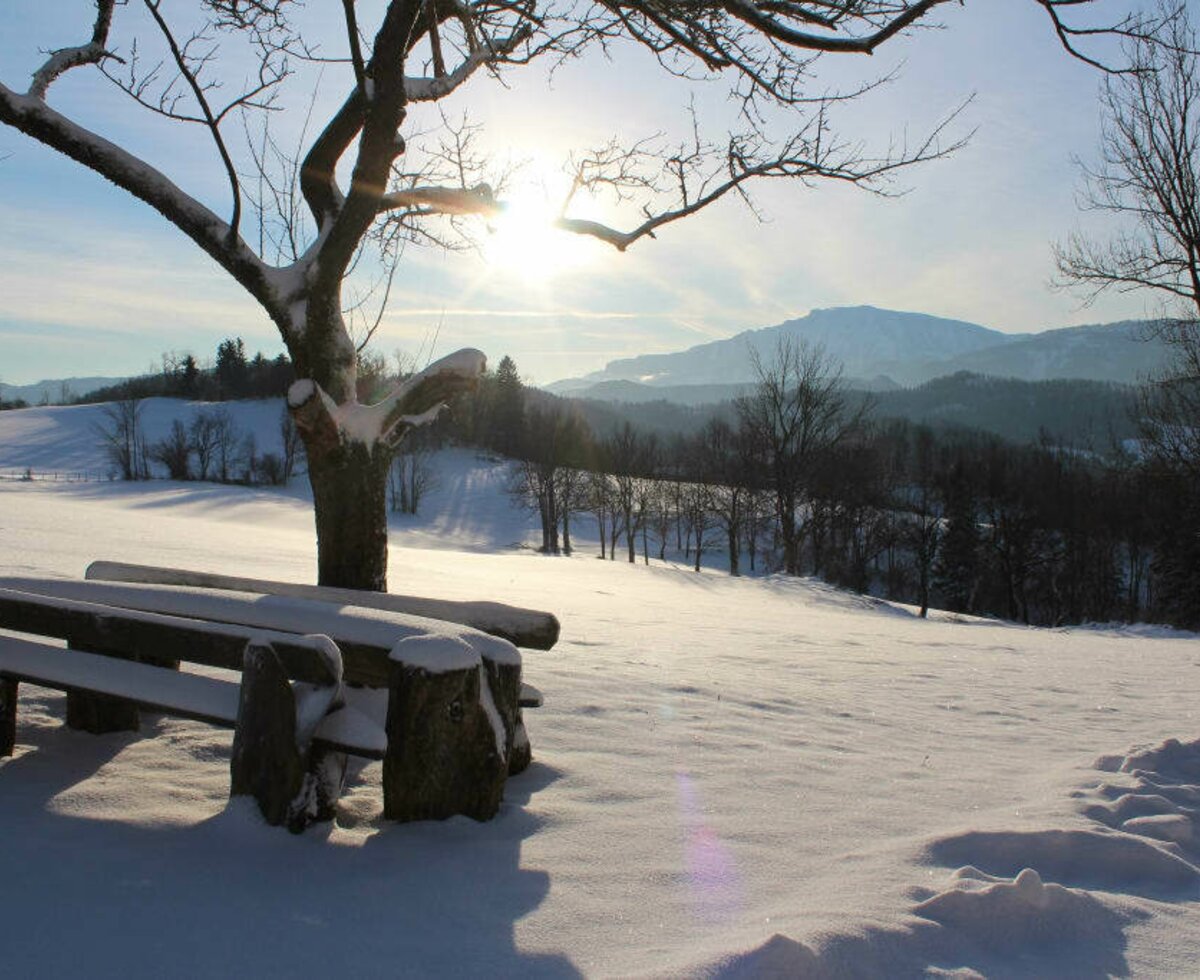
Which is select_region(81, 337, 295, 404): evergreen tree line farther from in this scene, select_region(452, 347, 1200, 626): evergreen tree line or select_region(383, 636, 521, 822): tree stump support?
select_region(383, 636, 521, 822): tree stump support

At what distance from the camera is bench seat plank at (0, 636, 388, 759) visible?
9.41ft

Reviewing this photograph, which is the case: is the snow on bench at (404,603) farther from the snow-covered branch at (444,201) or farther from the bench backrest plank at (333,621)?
the snow-covered branch at (444,201)

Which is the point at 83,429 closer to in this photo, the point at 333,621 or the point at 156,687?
the point at 156,687

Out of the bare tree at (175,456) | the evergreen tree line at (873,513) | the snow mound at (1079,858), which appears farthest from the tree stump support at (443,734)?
the bare tree at (175,456)

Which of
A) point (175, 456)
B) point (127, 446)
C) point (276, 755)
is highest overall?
point (127, 446)

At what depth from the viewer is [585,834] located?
3082 mm

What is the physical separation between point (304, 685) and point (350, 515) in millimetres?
2060

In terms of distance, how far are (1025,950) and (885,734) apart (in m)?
2.80

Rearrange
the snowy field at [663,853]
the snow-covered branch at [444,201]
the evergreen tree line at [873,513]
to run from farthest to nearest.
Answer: the evergreen tree line at [873,513] → the snow-covered branch at [444,201] → the snowy field at [663,853]

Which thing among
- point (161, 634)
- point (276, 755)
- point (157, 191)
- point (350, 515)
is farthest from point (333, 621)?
point (157, 191)

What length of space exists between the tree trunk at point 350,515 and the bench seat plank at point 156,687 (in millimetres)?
1578

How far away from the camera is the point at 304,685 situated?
294 centimetres

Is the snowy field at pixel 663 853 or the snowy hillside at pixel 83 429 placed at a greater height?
the snowy hillside at pixel 83 429

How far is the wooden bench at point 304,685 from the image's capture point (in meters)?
2.83
